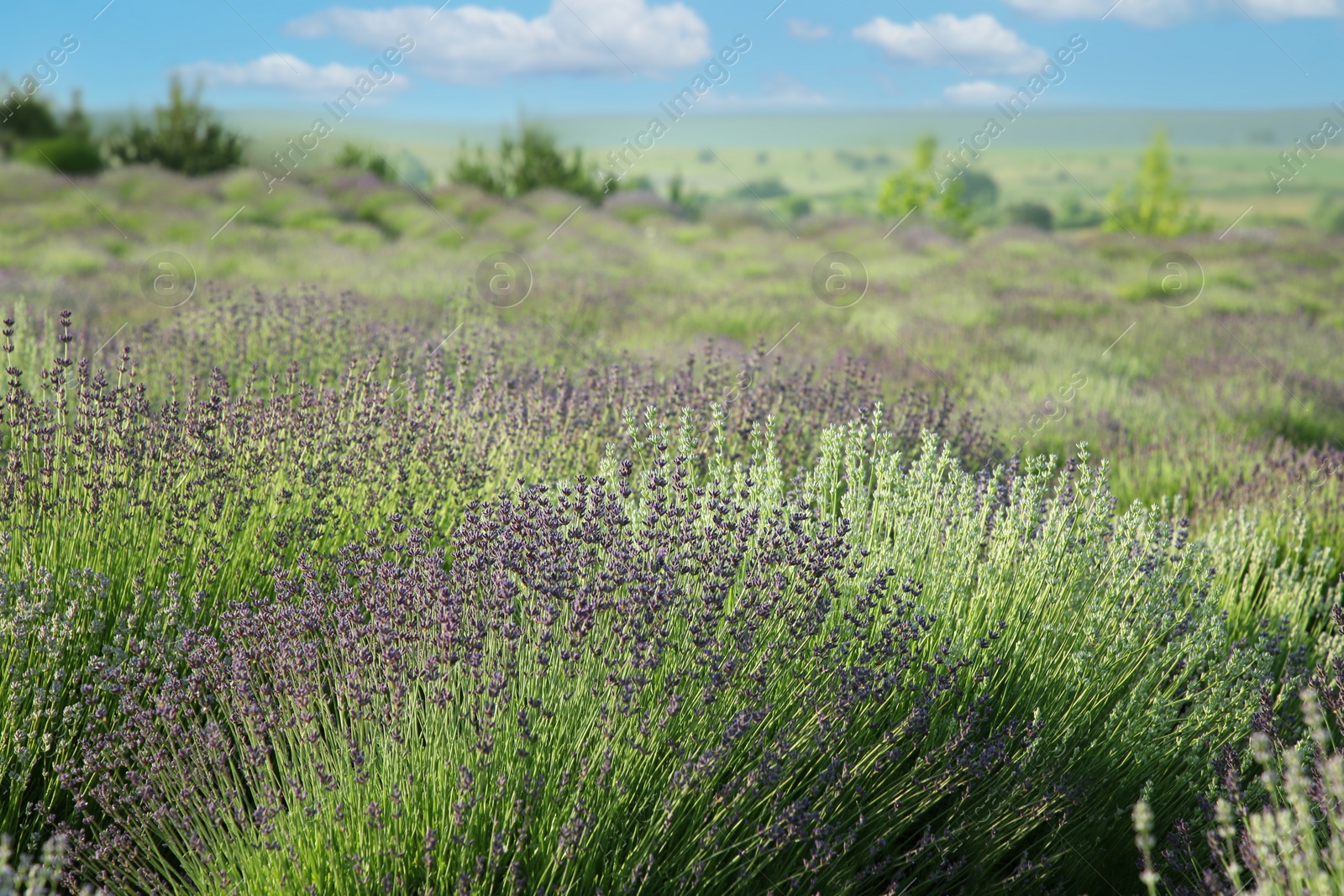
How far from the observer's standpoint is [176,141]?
63.1ft

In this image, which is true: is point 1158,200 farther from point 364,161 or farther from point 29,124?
point 29,124

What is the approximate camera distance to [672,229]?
19.3 m

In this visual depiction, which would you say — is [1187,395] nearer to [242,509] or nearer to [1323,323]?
[1323,323]

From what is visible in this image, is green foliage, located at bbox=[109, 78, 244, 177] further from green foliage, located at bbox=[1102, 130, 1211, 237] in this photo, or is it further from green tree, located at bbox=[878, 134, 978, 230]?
green foliage, located at bbox=[1102, 130, 1211, 237]

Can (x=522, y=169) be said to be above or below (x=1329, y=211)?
above

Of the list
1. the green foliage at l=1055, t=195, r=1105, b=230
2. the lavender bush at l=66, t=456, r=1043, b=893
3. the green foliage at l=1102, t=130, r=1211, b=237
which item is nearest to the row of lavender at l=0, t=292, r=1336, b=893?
the lavender bush at l=66, t=456, r=1043, b=893

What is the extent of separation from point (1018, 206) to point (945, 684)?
123ft

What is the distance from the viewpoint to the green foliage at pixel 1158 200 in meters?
26.8

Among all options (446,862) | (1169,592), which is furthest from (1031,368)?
(446,862)

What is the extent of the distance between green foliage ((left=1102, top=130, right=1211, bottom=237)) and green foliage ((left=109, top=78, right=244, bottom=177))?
22.3 meters

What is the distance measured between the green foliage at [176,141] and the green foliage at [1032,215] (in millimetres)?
25559

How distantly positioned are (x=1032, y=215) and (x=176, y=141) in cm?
2778

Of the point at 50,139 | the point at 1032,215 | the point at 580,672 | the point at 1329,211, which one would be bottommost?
the point at 580,672

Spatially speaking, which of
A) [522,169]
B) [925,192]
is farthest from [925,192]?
[522,169]
